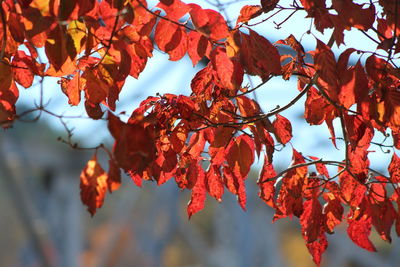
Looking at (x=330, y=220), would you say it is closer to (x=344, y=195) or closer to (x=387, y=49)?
(x=344, y=195)

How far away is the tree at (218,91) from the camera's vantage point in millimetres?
893

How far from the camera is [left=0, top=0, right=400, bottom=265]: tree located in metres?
0.89

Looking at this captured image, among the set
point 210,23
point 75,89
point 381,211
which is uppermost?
point 75,89

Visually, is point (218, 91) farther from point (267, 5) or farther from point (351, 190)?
point (351, 190)

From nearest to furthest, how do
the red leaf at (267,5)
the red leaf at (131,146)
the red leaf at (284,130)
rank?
the red leaf at (131,146) → the red leaf at (267,5) → the red leaf at (284,130)

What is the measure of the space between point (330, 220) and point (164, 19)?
48 centimetres

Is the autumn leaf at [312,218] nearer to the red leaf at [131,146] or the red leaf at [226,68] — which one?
the red leaf at [226,68]

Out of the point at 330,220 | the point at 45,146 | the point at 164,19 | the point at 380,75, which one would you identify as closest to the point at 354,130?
the point at 380,75

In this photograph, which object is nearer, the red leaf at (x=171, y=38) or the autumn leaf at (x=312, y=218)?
the red leaf at (x=171, y=38)

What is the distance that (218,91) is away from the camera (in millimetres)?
1077

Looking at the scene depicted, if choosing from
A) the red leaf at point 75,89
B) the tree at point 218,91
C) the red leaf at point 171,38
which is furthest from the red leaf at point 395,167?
the red leaf at point 75,89

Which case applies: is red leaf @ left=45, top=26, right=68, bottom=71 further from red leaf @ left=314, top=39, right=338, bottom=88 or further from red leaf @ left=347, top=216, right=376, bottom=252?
red leaf @ left=347, top=216, right=376, bottom=252

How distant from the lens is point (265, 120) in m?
1.02

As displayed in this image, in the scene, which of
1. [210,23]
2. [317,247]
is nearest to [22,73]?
[210,23]
